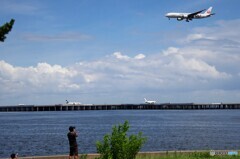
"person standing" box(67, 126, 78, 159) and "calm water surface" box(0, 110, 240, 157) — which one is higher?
"person standing" box(67, 126, 78, 159)

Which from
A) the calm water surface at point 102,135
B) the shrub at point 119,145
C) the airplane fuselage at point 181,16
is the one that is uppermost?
the airplane fuselage at point 181,16

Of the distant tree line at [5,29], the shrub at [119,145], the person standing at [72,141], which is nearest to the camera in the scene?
the distant tree line at [5,29]

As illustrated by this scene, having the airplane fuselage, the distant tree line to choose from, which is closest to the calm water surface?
the airplane fuselage

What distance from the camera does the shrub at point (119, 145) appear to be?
52.1ft

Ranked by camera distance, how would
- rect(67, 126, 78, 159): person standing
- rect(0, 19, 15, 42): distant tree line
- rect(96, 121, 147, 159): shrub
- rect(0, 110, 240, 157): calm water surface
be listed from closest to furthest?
rect(0, 19, 15, 42): distant tree line
rect(96, 121, 147, 159): shrub
rect(67, 126, 78, 159): person standing
rect(0, 110, 240, 157): calm water surface

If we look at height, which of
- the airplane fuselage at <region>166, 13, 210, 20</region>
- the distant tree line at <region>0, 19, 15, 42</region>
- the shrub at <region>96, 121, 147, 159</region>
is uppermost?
the airplane fuselage at <region>166, 13, 210, 20</region>

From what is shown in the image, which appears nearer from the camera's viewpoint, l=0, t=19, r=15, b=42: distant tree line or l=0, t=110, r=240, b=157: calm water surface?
l=0, t=19, r=15, b=42: distant tree line

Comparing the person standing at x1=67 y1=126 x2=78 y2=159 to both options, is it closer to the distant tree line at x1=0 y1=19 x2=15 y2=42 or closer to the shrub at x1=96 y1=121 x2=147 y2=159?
the shrub at x1=96 y1=121 x2=147 y2=159

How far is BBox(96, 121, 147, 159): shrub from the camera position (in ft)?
52.1

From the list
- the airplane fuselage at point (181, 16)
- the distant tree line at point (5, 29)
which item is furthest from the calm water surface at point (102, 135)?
the distant tree line at point (5, 29)

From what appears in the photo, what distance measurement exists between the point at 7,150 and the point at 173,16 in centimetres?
5292

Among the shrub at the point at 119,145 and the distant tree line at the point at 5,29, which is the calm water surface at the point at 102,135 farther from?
the distant tree line at the point at 5,29

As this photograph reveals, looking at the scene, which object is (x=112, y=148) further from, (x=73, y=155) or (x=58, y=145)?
(x=58, y=145)

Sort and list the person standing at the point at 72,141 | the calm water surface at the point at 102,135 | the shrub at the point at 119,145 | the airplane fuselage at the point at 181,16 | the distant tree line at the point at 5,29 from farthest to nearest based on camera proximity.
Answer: the airplane fuselage at the point at 181,16 < the calm water surface at the point at 102,135 < the person standing at the point at 72,141 < the shrub at the point at 119,145 < the distant tree line at the point at 5,29
